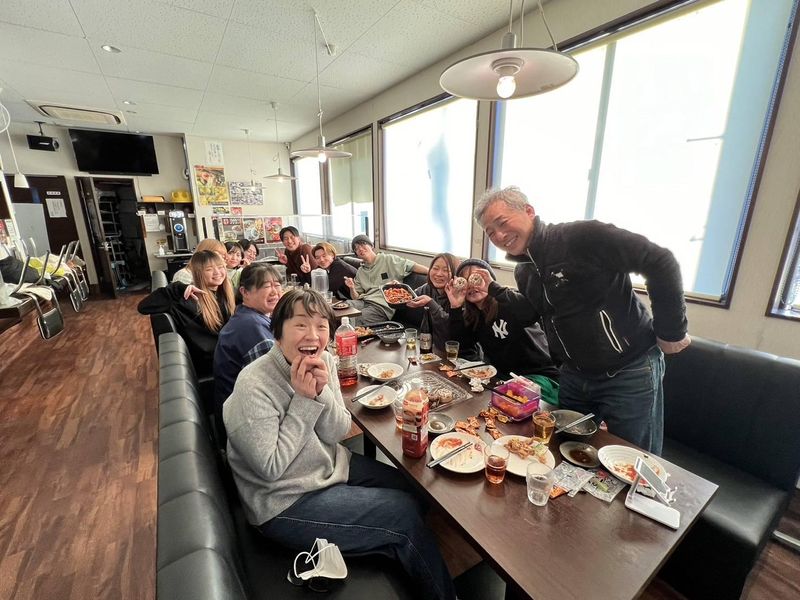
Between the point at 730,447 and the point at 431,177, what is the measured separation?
3.50m

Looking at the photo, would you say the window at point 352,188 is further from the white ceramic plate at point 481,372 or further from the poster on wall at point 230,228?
the white ceramic plate at point 481,372

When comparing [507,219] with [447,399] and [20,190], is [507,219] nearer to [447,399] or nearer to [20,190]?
[447,399]

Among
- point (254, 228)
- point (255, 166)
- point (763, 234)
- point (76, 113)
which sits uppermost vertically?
point (76, 113)

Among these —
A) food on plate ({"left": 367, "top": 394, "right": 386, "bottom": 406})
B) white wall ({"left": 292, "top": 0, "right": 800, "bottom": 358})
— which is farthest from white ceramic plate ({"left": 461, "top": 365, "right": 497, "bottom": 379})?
white wall ({"left": 292, "top": 0, "right": 800, "bottom": 358})

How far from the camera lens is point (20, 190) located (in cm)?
570

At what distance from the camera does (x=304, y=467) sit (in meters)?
1.14

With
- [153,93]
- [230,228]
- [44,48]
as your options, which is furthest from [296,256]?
[44,48]

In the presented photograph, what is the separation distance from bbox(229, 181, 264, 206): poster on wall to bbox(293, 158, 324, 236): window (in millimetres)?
834

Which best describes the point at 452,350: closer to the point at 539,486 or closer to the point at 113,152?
the point at 539,486

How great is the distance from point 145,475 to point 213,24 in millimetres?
3339

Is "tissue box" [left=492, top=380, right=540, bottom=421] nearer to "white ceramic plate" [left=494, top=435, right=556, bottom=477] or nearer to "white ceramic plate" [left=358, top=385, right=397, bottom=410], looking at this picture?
"white ceramic plate" [left=494, top=435, right=556, bottom=477]

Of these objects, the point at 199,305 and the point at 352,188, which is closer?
the point at 199,305

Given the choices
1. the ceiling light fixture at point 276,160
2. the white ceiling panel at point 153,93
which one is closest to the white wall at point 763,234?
the ceiling light fixture at point 276,160

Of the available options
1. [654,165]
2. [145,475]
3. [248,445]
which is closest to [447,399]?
[248,445]
